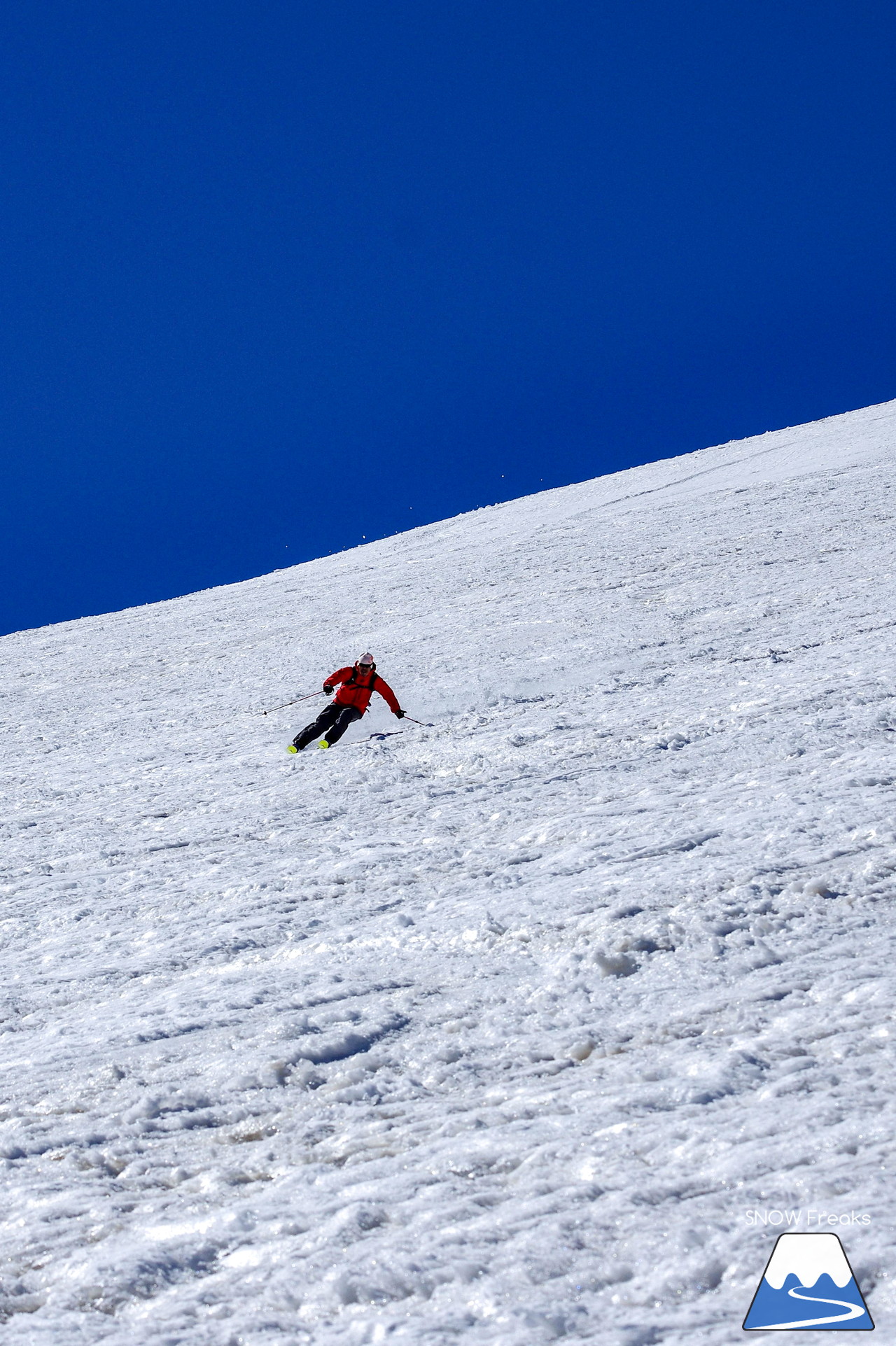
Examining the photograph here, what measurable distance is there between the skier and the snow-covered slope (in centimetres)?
27

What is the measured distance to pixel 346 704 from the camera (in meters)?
9.63

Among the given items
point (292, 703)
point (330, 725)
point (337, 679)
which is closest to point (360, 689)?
point (337, 679)

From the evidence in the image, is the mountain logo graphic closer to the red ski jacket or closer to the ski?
the ski

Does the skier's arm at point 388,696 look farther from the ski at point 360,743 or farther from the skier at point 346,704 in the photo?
the ski at point 360,743

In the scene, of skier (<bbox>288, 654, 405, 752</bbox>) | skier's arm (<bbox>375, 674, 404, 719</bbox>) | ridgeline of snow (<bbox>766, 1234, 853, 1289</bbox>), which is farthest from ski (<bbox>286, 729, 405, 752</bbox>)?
ridgeline of snow (<bbox>766, 1234, 853, 1289</bbox>)

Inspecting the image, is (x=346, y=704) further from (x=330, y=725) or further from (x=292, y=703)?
(x=292, y=703)

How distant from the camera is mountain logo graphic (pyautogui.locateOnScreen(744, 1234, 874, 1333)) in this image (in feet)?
8.40

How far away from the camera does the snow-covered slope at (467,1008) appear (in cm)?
289

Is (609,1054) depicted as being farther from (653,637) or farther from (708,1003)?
(653,637)

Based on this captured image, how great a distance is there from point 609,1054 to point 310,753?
19.1 feet

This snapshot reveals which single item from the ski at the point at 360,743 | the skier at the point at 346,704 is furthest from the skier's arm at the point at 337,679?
the ski at the point at 360,743

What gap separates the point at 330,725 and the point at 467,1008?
539 cm

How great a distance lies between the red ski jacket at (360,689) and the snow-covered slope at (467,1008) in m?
0.32

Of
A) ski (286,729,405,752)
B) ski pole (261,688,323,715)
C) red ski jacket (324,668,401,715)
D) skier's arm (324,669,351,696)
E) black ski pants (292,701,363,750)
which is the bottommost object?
ski (286,729,405,752)
